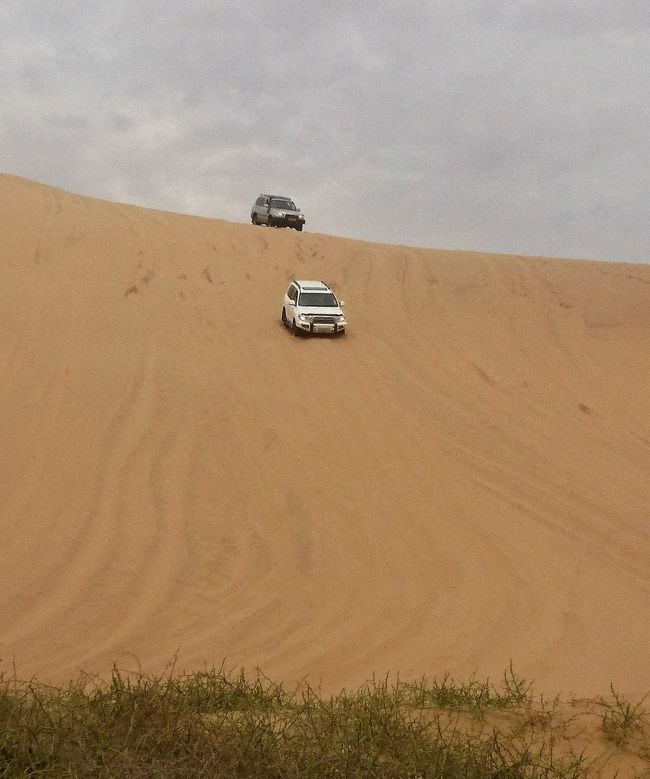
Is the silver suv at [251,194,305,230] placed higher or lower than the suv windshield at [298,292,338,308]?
higher

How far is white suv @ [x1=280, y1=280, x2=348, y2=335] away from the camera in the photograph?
57.6 ft

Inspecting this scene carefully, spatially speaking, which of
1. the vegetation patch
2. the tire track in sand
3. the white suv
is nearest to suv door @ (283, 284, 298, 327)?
the white suv

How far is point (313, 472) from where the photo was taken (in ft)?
37.8

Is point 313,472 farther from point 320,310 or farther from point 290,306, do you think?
point 290,306

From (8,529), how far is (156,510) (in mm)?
1744

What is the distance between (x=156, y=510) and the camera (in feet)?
32.8

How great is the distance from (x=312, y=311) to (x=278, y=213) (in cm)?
1305

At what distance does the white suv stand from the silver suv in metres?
12.0

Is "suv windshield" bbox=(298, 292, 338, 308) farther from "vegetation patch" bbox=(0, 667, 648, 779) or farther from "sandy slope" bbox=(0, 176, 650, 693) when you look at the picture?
"vegetation patch" bbox=(0, 667, 648, 779)

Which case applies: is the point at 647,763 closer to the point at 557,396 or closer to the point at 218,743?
the point at 218,743

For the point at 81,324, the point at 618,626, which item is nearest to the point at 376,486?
the point at 618,626

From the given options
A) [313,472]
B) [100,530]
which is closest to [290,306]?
[313,472]

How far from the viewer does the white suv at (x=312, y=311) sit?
17.6 metres

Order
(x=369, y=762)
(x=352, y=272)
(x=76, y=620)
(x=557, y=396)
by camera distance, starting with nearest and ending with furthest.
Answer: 1. (x=369, y=762)
2. (x=76, y=620)
3. (x=557, y=396)
4. (x=352, y=272)
